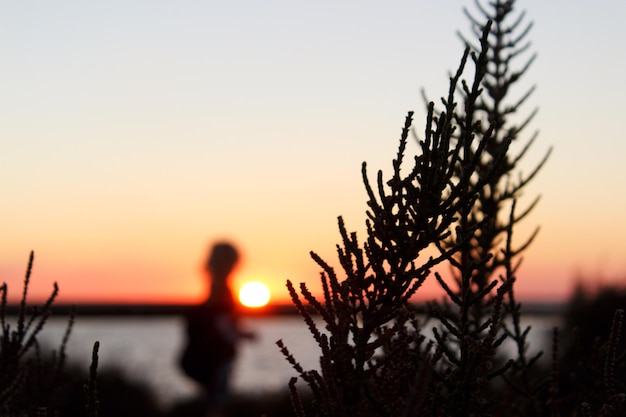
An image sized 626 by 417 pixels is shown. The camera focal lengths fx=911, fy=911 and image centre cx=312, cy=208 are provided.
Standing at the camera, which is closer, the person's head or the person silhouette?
the person silhouette

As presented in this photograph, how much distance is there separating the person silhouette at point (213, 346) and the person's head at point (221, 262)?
321mm

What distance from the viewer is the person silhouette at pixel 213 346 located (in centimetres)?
1054

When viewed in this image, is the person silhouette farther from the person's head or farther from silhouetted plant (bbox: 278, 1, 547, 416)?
silhouetted plant (bbox: 278, 1, 547, 416)

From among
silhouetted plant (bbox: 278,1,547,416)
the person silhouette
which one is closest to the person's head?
the person silhouette

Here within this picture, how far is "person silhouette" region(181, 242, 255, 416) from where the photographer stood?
34.6ft

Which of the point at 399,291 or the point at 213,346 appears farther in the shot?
the point at 213,346

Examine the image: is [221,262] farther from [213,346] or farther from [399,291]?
[399,291]

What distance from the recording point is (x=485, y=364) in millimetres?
2574

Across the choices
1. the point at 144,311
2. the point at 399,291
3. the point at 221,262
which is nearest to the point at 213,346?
the point at 221,262

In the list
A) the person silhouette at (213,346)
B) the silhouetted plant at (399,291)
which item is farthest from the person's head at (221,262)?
the silhouetted plant at (399,291)

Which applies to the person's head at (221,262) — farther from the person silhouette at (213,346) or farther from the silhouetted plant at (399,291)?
the silhouetted plant at (399,291)

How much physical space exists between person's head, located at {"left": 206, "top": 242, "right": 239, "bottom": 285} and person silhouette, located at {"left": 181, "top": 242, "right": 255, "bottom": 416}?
321mm

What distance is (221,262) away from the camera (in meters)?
11.3

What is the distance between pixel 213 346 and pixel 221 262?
3.96ft
